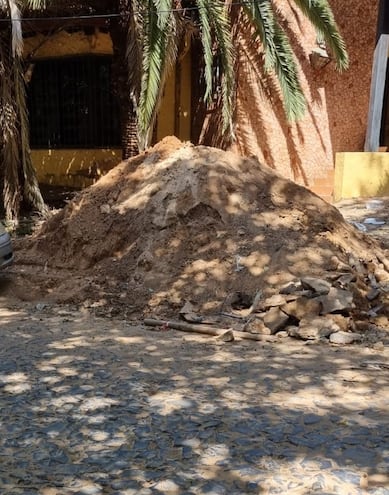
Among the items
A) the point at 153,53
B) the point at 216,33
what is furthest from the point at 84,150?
the point at 153,53

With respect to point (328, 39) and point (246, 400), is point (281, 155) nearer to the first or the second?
point (328, 39)

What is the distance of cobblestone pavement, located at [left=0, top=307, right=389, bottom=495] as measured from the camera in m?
→ 2.71

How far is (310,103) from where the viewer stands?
13.6 metres

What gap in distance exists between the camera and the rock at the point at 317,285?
5605 mm

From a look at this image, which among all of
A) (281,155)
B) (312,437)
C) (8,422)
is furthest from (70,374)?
(281,155)

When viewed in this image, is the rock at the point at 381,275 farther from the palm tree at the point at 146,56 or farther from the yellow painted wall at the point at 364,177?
the yellow painted wall at the point at 364,177

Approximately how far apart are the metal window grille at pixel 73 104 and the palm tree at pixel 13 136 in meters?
3.94

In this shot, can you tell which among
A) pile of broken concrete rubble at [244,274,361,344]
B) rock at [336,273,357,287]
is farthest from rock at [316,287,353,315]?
rock at [336,273,357,287]

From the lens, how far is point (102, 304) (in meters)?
6.38

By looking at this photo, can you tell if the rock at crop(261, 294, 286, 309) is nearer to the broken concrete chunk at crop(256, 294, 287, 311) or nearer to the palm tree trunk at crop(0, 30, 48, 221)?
the broken concrete chunk at crop(256, 294, 287, 311)

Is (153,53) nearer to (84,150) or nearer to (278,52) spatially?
(278,52)

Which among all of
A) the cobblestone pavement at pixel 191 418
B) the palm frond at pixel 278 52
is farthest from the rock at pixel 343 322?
the palm frond at pixel 278 52

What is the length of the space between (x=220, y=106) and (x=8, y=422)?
10.3m

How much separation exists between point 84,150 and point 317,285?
1045 centimetres
